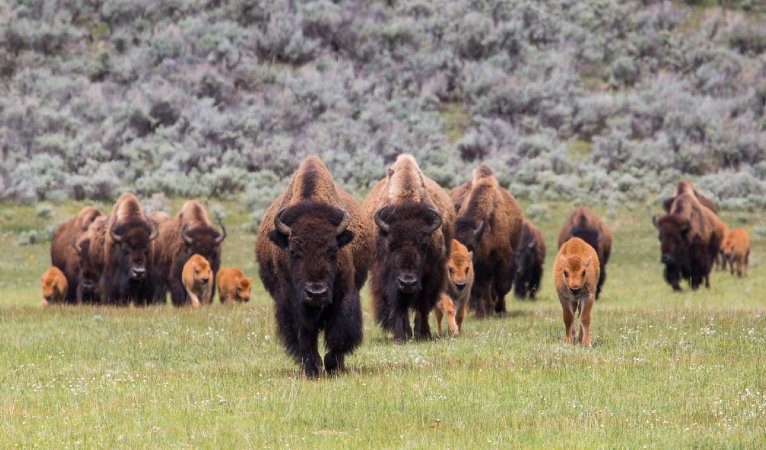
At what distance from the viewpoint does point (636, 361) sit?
10.8 meters

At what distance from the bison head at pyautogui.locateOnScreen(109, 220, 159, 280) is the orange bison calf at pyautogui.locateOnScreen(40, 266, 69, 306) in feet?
7.61

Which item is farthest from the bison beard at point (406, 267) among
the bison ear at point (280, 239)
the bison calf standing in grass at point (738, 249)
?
the bison calf standing in grass at point (738, 249)

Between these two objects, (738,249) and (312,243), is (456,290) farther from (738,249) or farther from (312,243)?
(738,249)

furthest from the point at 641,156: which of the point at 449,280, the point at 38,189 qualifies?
the point at 449,280

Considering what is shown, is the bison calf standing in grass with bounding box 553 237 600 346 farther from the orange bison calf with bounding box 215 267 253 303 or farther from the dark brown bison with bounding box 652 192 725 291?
the dark brown bison with bounding box 652 192 725 291

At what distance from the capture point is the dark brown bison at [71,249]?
22.7m

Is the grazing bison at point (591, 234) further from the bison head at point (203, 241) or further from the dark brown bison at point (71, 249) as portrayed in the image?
the dark brown bison at point (71, 249)

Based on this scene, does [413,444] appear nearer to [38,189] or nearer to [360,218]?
[360,218]

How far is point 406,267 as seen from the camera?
12.6 metres

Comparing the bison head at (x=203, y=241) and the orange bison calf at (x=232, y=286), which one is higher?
the bison head at (x=203, y=241)

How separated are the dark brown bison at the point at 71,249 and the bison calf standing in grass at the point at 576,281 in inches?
479

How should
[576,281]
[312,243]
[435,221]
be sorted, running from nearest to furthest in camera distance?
[312,243], [576,281], [435,221]

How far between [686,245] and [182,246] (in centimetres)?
1018

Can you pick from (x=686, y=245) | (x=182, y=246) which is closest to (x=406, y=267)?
(x=182, y=246)
